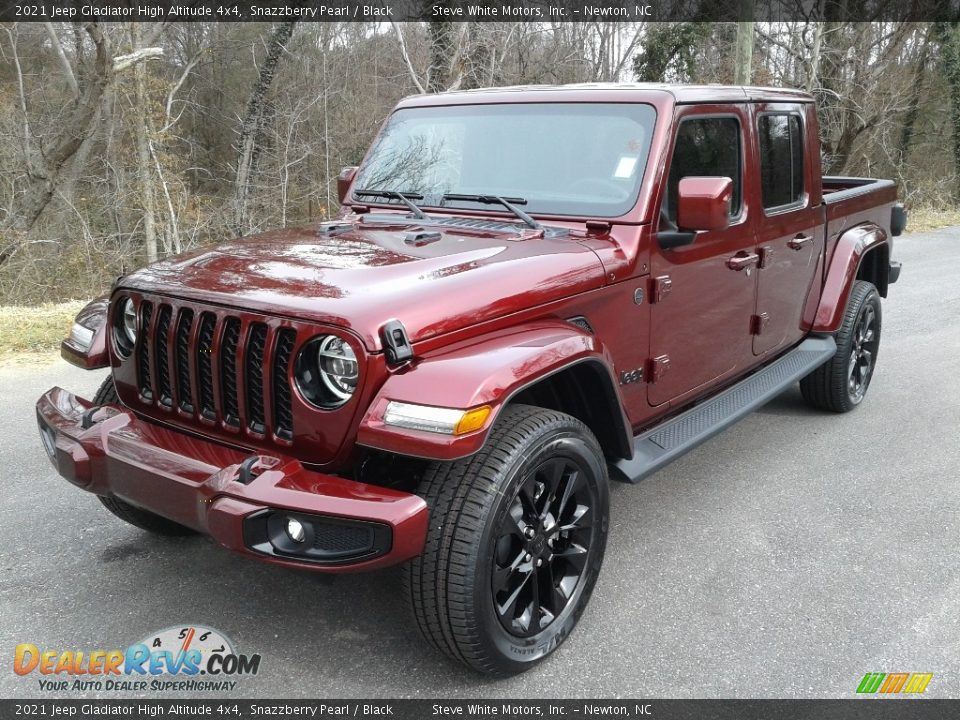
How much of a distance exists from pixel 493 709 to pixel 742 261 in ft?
7.93

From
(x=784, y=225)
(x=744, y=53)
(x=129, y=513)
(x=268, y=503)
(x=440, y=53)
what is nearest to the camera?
(x=268, y=503)

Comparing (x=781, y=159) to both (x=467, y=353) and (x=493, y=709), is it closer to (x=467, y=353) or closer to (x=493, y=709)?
(x=467, y=353)

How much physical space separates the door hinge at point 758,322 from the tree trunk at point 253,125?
668 inches

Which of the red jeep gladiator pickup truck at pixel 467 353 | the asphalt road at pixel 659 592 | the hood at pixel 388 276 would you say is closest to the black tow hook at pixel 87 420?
the red jeep gladiator pickup truck at pixel 467 353

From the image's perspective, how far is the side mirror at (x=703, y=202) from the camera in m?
3.31

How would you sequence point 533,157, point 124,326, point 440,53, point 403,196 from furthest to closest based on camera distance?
point 440,53 < point 403,196 < point 533,157 < point 124,326

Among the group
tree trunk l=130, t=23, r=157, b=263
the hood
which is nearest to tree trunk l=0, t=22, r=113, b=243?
tree trunk l=130, t=23, r=157, b=263

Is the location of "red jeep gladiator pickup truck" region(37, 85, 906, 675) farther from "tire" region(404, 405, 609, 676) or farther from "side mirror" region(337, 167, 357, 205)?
"side mirror" region(337, 167, 357, 205)

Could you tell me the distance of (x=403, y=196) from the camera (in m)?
4.01

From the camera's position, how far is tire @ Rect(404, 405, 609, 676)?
2.52 meters

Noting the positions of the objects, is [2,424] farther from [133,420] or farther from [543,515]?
[543,515]

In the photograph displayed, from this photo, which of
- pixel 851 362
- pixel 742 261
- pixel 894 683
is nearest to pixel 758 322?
pixel 742 261

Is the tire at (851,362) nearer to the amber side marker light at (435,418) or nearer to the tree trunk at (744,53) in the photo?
the amber side marker light at (435,418)

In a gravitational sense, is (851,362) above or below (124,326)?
below
